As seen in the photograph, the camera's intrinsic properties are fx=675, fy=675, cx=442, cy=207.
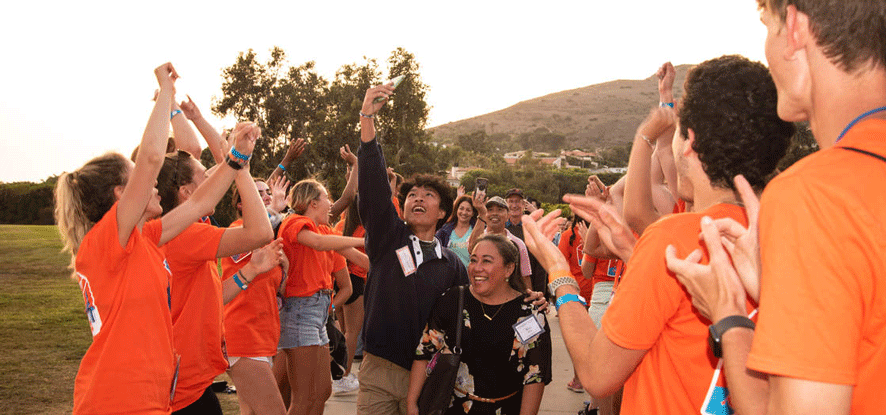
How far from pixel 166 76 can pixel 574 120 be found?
180293 mm

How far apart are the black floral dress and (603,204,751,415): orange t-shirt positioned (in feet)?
8.32

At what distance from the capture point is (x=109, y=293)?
2.96 meters

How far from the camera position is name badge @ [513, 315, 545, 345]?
436cm

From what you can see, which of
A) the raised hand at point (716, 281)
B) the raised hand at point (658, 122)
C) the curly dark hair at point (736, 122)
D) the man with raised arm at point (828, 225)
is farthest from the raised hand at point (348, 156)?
the man with raised arm at point (828, 225)

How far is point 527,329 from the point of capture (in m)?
4.39

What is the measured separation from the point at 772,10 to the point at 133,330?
9.05 feet

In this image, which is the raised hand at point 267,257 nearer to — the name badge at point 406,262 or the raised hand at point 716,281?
the name badge at point 406,262

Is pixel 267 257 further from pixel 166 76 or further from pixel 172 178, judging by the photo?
pixel 166 76

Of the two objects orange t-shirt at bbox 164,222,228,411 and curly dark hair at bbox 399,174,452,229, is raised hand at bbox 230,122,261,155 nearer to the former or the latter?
orange t-shirt at bbox 164,222,228,411

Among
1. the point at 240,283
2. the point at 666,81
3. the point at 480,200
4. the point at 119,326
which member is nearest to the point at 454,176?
the point at 480,200

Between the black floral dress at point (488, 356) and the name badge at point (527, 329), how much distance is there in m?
0.03

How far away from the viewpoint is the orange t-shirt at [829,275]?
1.07 metres

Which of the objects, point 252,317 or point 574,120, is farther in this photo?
point 574,120

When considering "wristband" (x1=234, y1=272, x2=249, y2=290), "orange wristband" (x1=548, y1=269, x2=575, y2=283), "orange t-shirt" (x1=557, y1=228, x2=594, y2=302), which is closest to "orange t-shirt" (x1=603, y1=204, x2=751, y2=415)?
"orange wristband" (x1=548, y1=269, x2=575, y2=283)
